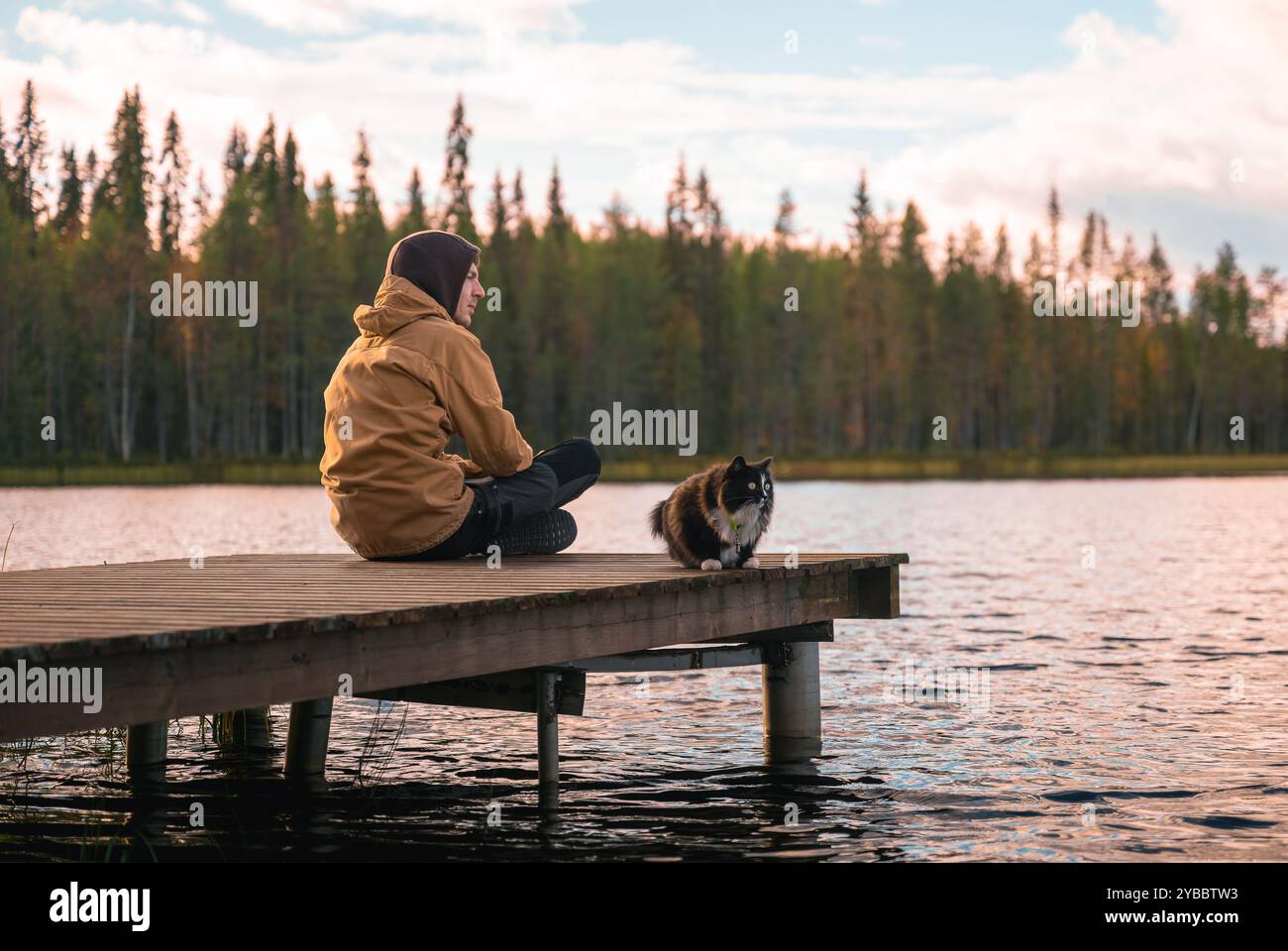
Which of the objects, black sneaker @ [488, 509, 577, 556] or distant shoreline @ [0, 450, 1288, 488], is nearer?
black sneaker @ [488, 509, 577, 556]

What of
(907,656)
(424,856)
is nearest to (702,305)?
(907,656)

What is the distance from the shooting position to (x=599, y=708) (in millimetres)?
11375

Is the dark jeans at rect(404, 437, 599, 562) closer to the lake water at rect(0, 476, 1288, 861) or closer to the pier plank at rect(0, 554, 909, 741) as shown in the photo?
the pier plank at rect(0, 554, 909, 741)

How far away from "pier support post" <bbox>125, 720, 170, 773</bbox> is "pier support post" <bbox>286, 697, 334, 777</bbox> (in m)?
0.92

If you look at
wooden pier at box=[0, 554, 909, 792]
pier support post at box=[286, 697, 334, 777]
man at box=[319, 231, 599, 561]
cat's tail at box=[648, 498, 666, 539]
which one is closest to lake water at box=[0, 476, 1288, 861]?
pier support post at box=[286, 697, 334, 777]

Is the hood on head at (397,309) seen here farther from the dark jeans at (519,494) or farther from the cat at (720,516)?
the cat at (720,516)

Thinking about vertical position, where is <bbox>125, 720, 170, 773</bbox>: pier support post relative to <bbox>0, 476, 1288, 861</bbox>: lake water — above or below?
above

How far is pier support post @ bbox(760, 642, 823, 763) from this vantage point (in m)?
9.17

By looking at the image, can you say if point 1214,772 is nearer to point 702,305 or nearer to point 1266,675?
point 1266,675

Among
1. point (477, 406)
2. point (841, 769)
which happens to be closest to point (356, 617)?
point (477, 406)

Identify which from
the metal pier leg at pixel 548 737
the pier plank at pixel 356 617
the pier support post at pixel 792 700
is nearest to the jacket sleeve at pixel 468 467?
the pier plank at pixel 356 617

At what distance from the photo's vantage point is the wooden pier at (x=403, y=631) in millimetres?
5328

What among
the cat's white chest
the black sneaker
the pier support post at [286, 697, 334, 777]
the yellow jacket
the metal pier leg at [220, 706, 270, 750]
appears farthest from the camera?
the metal pier leg at [220, 706, 270, 750]
